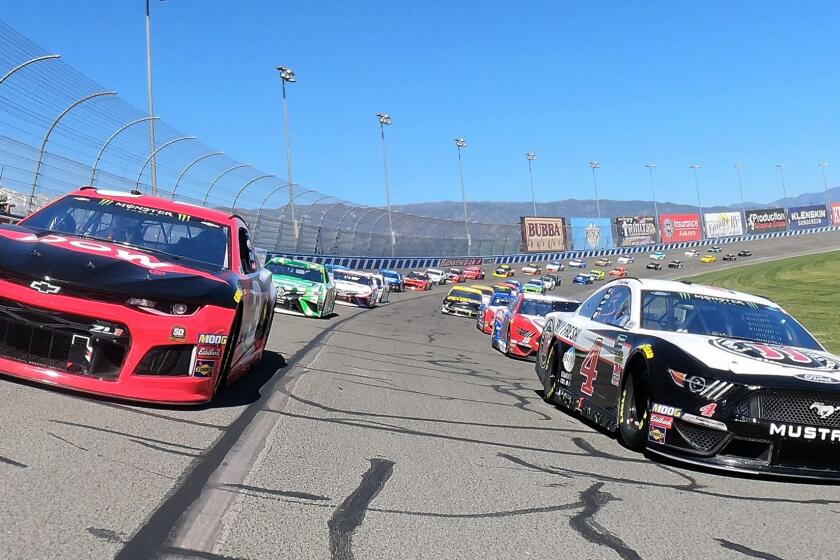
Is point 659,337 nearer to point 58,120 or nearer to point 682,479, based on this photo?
point 682,479

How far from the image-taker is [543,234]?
3962 inches

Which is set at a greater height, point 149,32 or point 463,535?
point 149,32

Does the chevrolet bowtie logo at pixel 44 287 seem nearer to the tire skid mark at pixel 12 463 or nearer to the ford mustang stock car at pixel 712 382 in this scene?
the tire skid mark at pixel 12 463

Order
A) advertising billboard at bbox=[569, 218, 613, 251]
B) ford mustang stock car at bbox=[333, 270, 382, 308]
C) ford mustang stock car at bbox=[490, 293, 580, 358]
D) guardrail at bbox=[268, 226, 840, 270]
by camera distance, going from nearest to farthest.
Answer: ford mustang stock car at bbox=[490, 293, 580, 358]
ford mustang stock car at bbox=[333, 270, 382, 308]
guardrail at bbox=[268, 226, 840, 270]
advertising billboard at bbox=[569, 218, 613, 251]

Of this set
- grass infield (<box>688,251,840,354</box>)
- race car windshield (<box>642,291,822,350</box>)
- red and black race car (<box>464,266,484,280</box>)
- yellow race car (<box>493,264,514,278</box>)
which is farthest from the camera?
yellow race car (<box>493,264,514,278</box>)

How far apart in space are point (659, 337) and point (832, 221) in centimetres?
13529

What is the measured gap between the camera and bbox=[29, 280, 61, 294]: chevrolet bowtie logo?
5.60m

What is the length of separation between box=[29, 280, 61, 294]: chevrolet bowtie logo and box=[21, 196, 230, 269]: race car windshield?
1327mm

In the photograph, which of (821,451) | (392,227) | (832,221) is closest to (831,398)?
(821,451)

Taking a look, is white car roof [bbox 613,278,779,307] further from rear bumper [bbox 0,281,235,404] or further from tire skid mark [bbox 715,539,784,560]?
rear bumper [bbox 0,281,235,404]

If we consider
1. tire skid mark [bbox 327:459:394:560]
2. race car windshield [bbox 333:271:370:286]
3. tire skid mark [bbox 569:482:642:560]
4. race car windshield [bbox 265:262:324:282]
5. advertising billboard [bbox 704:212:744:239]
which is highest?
advertising billboard [bbox 704:212:744:239]

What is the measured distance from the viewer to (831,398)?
18.2 feet

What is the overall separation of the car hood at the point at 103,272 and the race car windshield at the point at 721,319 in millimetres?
3457

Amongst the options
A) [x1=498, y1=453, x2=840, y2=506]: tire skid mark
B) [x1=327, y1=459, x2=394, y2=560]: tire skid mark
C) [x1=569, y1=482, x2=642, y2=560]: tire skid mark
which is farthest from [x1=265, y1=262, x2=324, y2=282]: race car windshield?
[x1=569, y1=482, x2=642, y2=560]: tire skid mark
